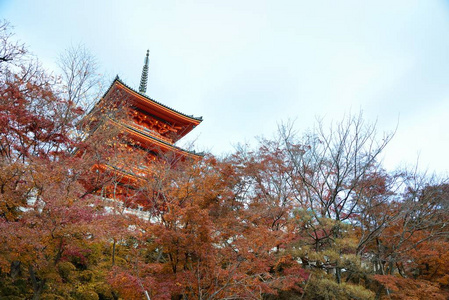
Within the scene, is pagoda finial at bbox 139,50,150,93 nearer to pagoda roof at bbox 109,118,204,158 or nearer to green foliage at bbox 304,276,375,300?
pagoda roof at bbox 109,118,204,158

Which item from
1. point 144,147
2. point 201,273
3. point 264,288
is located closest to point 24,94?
point 201,273

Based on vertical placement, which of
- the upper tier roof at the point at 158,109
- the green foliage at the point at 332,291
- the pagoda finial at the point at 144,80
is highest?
the pagoda finial at the point at 144,80

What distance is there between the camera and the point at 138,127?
749 inches

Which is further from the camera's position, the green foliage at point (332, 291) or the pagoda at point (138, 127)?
the pagoda at point (138, 127)

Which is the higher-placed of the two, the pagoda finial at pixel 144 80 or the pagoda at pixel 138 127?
the pagoda finial at pixel 144 80

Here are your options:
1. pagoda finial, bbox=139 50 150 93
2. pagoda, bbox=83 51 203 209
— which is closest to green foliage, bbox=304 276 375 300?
pagoda, bbox=83 51 203 209

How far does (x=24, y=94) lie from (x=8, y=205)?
3.42 m

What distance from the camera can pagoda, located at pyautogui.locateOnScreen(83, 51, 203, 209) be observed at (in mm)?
12195

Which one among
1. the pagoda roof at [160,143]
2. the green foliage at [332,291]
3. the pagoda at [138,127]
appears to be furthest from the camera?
the pagoda roof at [160,143]

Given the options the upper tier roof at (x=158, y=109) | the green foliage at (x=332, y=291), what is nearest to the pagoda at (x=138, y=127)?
the upper tier roof at (x=158, y=109)

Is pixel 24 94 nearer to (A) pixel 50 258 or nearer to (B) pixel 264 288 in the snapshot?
(A) pixel 50 258

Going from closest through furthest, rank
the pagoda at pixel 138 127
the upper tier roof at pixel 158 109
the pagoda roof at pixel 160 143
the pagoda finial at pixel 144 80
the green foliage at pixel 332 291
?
the green foliage at pixel 332 291, the pagoda at pixel 138 127, the pagoda roof at pixel 160 143, the upper tier roof at pixel 158 109, the pagoda finial at pixel 144 80

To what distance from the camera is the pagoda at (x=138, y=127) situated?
12195 millimetres

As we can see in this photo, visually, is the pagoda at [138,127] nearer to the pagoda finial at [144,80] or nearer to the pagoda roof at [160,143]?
the pagoda roof at [160,143]
